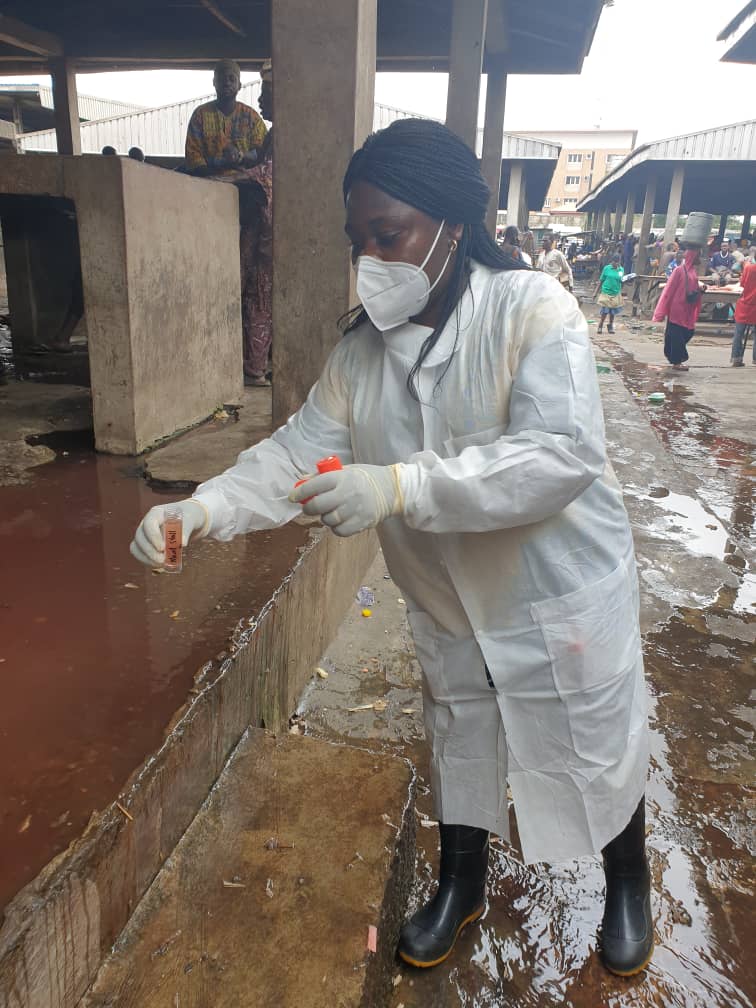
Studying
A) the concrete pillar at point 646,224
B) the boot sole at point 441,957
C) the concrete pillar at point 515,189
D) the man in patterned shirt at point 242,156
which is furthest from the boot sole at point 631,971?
the concrete pillar at point 646,224

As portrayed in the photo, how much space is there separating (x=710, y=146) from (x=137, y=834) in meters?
20.5

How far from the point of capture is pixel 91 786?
5.37 feet

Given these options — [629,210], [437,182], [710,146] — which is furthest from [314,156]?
[629,210]

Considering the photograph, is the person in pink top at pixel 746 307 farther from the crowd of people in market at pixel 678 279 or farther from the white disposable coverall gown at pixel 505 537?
the white disposable coverall gown at pixel 505 537

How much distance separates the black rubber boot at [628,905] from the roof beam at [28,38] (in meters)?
10.1

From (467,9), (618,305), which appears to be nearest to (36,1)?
(467,9)

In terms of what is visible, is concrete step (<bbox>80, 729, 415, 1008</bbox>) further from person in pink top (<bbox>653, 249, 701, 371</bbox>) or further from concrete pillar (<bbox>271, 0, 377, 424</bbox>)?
person in pink top (<bbox>653, 249, 701, 371</bbox>)

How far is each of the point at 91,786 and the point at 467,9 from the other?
7548 millimetres

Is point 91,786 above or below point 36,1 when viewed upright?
below

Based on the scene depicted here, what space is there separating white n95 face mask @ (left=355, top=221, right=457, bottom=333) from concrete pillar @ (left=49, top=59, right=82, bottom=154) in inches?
437

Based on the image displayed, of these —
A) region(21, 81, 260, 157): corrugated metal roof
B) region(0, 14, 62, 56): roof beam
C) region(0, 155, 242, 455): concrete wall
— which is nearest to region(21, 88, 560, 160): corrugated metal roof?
region(21, 81, 260, 157): corrugated metal roof

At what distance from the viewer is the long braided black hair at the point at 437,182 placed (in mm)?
1548

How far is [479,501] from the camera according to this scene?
55.2 inches

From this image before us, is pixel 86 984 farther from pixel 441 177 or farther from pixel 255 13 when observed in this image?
pixel 255 13
